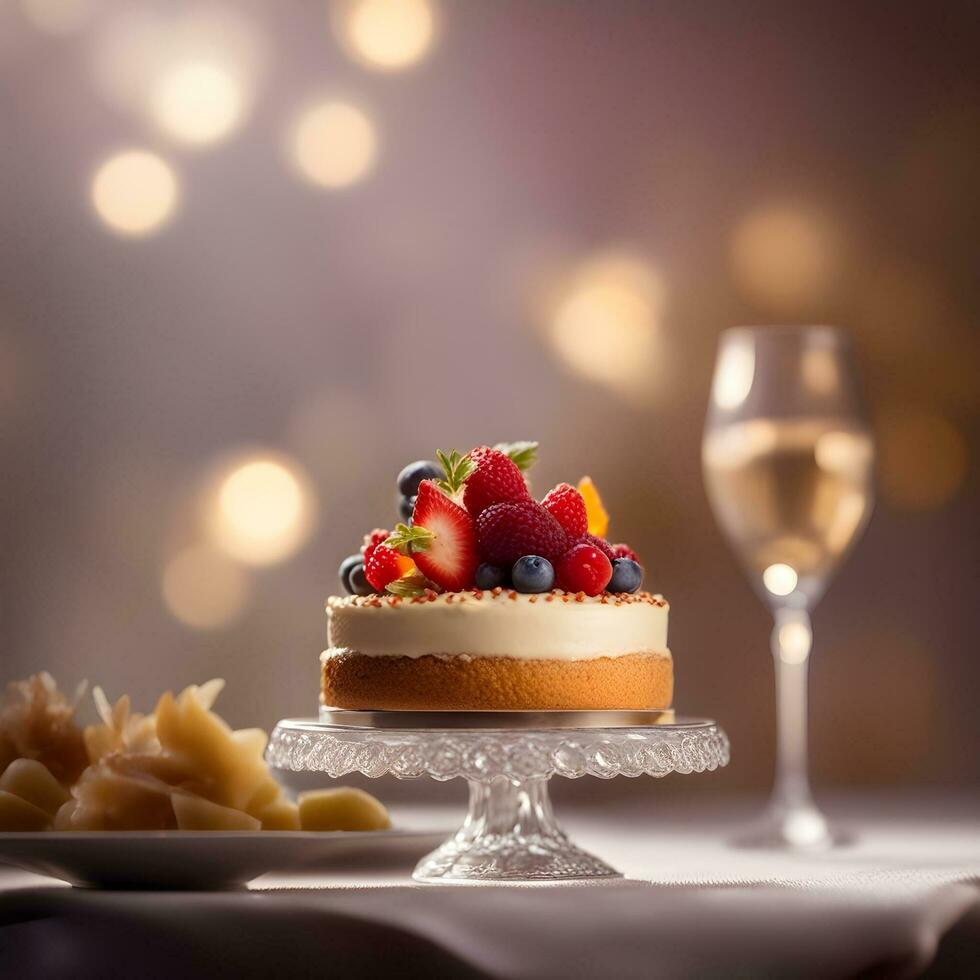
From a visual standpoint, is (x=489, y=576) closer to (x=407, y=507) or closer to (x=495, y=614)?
(x=495, y=614)

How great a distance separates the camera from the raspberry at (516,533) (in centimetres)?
120

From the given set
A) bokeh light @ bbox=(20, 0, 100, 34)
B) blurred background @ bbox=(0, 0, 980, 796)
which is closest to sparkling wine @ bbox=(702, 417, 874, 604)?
blurred background @ bbox=(0, 0, 980, 796)

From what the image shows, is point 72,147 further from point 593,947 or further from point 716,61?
point 593,947

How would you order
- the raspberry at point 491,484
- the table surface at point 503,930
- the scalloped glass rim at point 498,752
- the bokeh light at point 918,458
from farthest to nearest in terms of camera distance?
the bokeh light at point 918,458 → the raspberry at point 491,484 → the scalloped glass rim at point 498,752 → the table surface at point 503,930

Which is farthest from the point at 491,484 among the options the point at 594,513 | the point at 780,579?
the point at 780,579

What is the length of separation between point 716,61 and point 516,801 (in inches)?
42.0

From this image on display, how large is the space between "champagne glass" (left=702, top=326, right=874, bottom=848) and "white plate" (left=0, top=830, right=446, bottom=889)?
55 cm

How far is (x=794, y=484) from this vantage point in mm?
1479

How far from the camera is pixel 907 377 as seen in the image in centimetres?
198

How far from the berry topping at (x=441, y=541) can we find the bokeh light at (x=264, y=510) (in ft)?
2.65

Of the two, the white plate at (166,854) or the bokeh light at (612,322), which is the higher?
the bokeh light at (612,322)

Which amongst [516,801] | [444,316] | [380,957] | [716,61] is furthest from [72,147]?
[380,957]

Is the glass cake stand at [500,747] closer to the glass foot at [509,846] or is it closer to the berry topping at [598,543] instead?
the glass foot at [509,846]

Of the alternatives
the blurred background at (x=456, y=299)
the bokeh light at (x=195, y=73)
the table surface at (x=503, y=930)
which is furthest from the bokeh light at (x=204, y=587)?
the table surface at (x=503, y=930)
